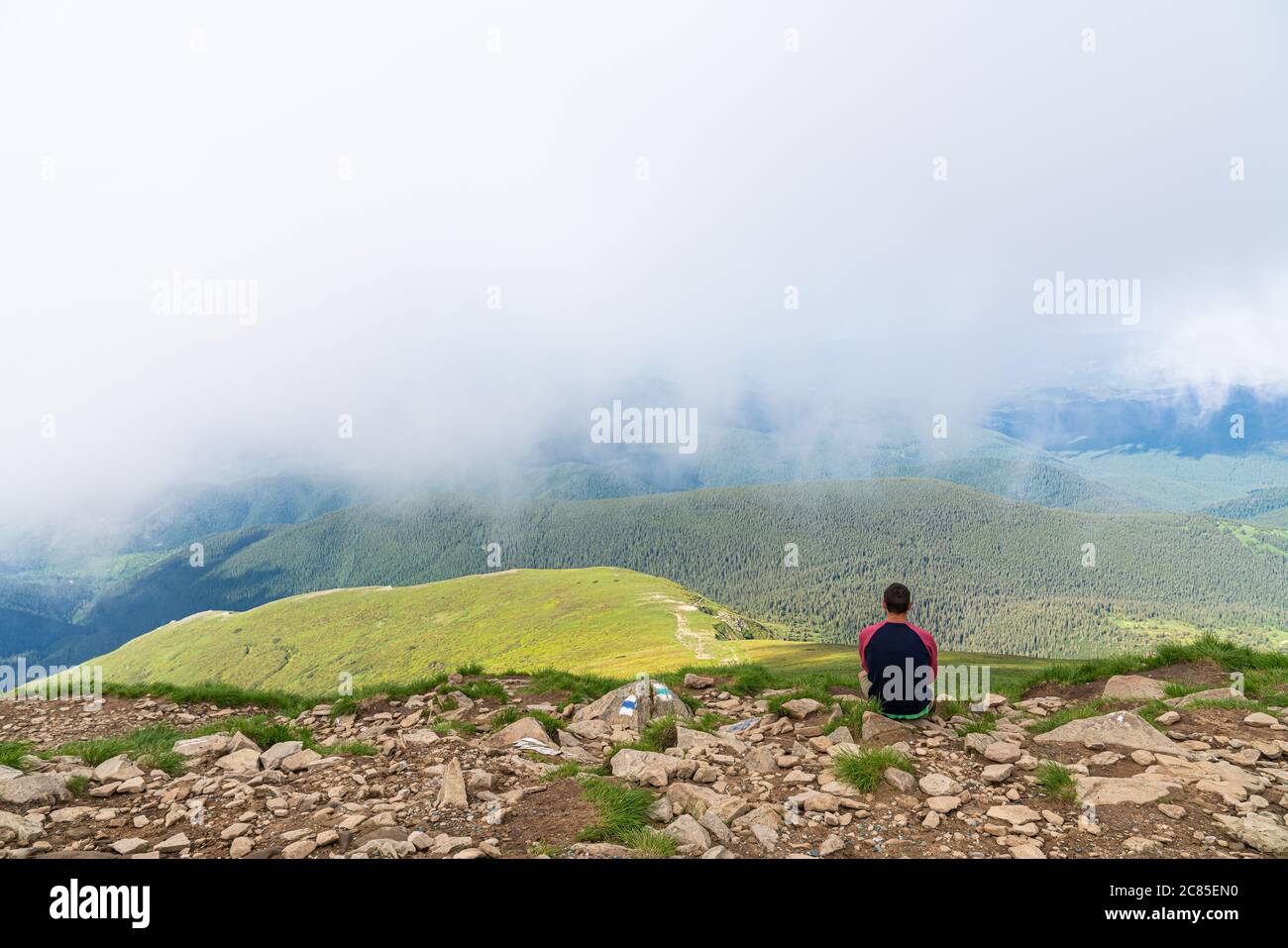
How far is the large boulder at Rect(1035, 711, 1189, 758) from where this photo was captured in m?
8.98

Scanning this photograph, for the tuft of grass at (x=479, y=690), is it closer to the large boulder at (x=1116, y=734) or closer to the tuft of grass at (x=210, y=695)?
the tuft of grass at (x=210, y=695)

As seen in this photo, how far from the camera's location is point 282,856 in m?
6.78

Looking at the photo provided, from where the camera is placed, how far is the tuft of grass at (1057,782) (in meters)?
7.68

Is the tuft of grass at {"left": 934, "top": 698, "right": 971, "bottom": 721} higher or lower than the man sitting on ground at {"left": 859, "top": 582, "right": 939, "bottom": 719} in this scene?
lower

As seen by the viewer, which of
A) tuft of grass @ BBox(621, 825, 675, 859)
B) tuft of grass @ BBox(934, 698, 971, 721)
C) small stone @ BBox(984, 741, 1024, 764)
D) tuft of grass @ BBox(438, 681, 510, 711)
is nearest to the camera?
tuft of grass @ BBox(621, 825, 675, 859)

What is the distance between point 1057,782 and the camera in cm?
793

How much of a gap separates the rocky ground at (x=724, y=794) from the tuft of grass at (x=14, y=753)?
0.36 m

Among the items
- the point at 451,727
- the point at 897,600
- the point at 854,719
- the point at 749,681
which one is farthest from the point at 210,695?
the point at 897,600

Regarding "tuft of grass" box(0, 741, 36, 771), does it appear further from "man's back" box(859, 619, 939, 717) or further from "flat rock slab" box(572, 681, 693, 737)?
"man's back" box(859, 619, 939, 717)

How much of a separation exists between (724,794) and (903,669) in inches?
179

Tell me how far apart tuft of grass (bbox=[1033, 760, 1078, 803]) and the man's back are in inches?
103

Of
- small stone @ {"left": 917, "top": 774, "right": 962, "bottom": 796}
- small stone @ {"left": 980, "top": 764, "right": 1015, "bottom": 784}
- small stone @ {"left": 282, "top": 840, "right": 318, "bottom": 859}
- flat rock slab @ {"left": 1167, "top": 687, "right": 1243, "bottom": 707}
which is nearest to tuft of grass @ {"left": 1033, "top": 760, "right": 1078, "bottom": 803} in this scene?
small stone @ {"left": 980, "top": 764, "right": 1015, "bottom": 784}

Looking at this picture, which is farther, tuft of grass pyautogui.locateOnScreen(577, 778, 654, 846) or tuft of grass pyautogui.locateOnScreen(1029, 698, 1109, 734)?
tuft of grass pyautogui.locateOnScreen(1029, 698, 1109, 734)
